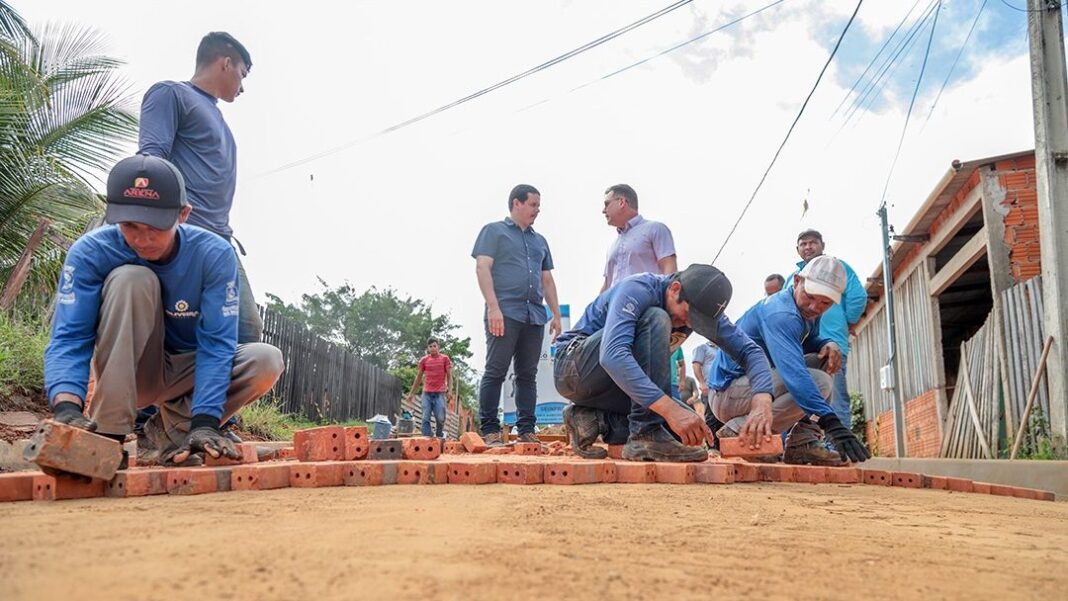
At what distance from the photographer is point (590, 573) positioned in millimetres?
1352

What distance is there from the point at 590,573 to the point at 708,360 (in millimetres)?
8031

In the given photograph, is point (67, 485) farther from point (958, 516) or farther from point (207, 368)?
point (958, 516)

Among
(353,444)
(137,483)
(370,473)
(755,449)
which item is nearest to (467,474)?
(370,473)

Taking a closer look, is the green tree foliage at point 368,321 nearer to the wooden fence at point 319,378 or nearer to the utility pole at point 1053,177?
the wooden fence at point 319,378

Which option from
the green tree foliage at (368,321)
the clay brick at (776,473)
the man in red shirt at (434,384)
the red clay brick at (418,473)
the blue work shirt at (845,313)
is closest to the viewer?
the red clay brick at (418,473)

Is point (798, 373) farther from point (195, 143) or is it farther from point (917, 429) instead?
point (917, 429)

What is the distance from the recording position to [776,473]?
139 inches

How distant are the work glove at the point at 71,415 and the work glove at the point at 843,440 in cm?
327

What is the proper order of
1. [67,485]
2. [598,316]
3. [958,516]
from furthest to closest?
[598,316] → [958,516] → [67,485]

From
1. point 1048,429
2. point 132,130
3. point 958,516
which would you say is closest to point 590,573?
point 958,516

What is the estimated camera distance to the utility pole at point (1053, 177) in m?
5.59

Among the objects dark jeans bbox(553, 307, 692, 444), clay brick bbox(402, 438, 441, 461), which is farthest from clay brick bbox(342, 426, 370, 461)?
dark jeans bbox(553, 307, 692, 444)

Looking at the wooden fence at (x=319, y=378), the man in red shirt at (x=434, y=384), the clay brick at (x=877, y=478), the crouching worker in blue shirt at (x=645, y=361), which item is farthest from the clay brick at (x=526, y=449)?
the wooden fence at (x=319, y=378)

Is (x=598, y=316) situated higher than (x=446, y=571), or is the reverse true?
(x=598, y=316)
